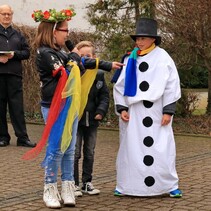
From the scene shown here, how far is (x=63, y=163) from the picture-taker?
19.9 ft

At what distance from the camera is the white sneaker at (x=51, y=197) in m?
5.78

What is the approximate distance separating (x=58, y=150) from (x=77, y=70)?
0.81m

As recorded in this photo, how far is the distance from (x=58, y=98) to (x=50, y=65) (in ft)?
1.09

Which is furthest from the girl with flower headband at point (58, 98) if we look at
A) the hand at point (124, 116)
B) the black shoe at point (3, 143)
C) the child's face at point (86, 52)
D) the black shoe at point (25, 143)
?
the black shoe at point (3, 143)

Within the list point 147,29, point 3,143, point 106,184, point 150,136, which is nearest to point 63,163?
point 150,136

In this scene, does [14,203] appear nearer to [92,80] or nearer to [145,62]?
[92,80]

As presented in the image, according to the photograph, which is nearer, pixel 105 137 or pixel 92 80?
pixel 92 80

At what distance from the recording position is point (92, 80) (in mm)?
6258

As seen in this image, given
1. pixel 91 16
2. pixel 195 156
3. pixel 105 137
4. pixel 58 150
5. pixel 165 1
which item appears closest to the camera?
pixel 58 150

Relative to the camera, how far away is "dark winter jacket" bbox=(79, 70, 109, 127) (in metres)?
6.44

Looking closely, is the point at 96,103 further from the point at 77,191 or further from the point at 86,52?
the point at 77,191

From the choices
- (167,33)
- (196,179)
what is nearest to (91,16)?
(167,33)

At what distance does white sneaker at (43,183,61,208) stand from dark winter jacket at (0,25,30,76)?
4247 mm

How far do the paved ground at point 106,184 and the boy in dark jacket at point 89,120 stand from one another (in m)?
0.26
